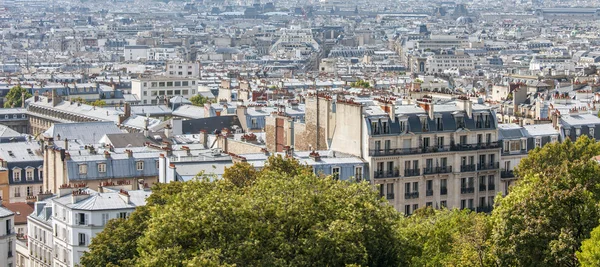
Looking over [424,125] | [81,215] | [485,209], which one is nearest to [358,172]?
[424,125]

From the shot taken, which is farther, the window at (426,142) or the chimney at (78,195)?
the window at (426,142)

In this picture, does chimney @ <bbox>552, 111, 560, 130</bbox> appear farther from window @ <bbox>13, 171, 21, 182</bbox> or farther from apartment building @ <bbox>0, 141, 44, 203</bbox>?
window @ <bbox>13, 171, 21, 182</bbox>

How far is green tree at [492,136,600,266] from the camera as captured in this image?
4012 centimetres

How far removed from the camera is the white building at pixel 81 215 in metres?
53.2

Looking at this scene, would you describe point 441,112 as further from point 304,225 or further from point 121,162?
point 304,225

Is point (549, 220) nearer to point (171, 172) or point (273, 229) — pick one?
point (273, 229)

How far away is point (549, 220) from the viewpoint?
40.4 meters

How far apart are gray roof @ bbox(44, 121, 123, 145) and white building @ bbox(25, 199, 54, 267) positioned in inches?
997

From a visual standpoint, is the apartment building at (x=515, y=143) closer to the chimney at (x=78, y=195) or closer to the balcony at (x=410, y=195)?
the balcony at (x=410, y=195)

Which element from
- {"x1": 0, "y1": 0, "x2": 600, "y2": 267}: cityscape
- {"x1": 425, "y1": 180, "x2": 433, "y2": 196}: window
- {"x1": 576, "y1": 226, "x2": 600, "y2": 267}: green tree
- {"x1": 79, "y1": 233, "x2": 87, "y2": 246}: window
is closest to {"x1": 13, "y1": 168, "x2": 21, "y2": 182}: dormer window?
{"x1": 0, "y1": 0, "x2": 600, "y2": 267}: cityscape

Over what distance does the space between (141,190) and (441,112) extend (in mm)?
12320

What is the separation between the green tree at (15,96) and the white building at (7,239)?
234 feet

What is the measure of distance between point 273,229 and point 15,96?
88.5m

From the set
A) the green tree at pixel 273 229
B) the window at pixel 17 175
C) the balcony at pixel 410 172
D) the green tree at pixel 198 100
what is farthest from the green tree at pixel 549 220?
the green tree at pixel 198 100
